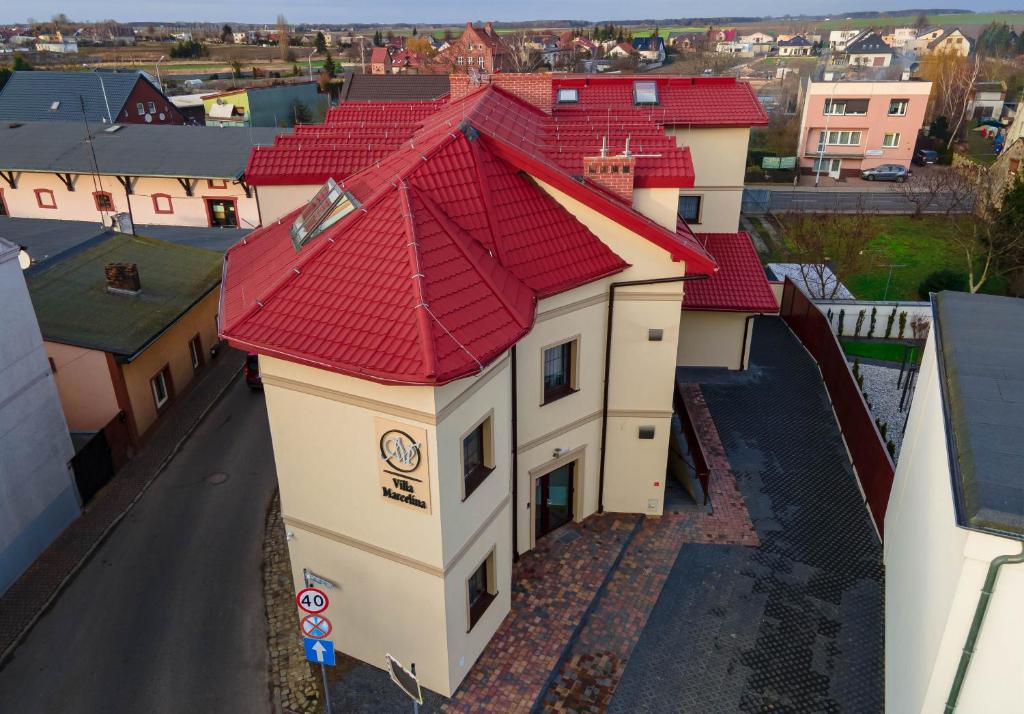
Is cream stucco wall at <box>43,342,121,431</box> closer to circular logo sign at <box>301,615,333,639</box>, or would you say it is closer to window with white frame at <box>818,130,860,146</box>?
circular logo sign at <box>301,615,333,639</box>

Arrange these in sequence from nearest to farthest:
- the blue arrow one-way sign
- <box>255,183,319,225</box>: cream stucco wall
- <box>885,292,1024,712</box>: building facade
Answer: <box>885,292,1024,712</box>: building facade
the blue arrow one-way sign
<box>255,183,319,225</box>: cream stucco wall

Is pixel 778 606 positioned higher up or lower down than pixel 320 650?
lower down

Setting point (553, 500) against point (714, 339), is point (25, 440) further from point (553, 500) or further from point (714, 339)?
point (714, 339)

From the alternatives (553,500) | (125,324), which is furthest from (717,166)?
(125,324)

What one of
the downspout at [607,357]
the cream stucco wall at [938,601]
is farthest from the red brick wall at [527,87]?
the cream stucco wall at [938,601]

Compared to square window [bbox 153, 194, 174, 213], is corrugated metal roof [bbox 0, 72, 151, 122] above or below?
above

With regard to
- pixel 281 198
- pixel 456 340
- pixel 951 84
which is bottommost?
pixel 951 84

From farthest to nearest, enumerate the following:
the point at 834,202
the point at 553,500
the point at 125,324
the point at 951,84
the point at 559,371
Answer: the point at 951,84 < the point at 834,202 < the point at 125,324 < the point at 553,500 < the point at 559,371

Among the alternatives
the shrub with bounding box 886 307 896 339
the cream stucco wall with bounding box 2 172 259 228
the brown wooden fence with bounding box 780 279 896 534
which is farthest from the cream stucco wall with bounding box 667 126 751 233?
the cream stucco wall with bounding box 2 172 259 228
